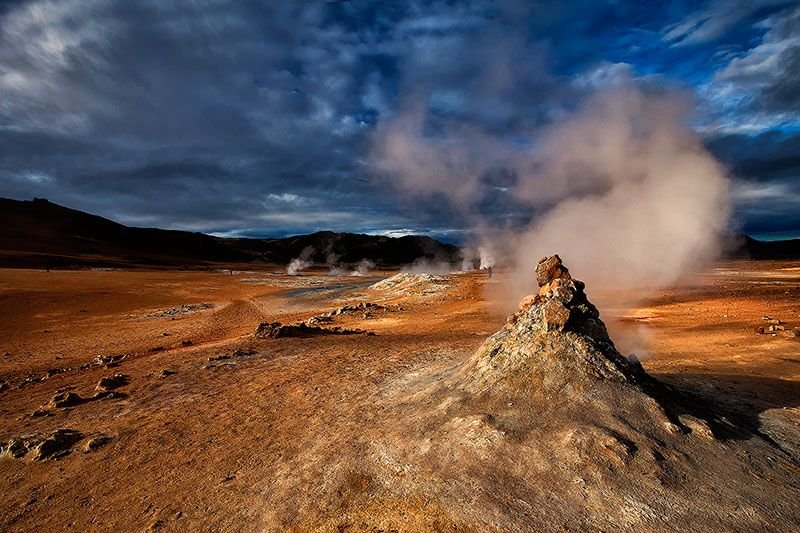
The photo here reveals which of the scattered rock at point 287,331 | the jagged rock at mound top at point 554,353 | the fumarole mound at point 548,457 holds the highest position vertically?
the jagged rock at mound top at point 554,353

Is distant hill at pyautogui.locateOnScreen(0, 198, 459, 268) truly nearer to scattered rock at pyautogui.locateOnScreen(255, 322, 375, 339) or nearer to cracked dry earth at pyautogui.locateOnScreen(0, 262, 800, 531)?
scattered rock at pyautogui.locateOnScreen(255, 322, 375, 339)

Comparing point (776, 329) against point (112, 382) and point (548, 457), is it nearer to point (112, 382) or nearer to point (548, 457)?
point (548, 457)

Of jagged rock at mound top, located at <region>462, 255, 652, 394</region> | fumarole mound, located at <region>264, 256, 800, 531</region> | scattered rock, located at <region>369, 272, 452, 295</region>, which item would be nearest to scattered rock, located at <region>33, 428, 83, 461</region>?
fumarole mound, located at <region>264, 256, 800, 531</region>

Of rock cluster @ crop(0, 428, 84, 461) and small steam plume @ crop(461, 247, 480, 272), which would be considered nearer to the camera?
rock cluster @ crop(0, 428, 84, 461)

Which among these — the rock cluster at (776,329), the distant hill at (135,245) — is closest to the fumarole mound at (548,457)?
the rock cluster at (776,329)

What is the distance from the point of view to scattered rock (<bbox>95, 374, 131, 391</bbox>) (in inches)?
409

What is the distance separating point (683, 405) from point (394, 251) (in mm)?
163653

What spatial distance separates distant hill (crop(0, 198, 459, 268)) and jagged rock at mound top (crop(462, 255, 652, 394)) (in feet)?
247

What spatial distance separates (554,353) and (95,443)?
8049 mm

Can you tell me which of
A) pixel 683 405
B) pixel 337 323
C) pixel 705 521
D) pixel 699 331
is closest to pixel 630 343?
pixel 699 331

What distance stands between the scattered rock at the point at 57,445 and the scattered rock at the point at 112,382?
9.18 feet

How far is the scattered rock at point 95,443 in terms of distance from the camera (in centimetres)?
720

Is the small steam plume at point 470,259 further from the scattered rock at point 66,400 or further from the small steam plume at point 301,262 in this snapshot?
the scattered rock at point 66,400

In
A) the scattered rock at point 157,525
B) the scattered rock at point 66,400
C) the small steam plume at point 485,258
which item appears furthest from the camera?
the small steam plume at point 485,258
